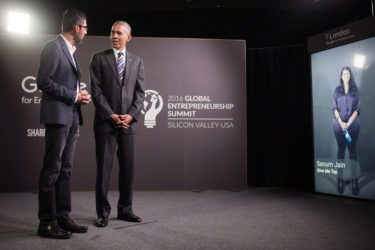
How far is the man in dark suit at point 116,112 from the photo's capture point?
115 inches

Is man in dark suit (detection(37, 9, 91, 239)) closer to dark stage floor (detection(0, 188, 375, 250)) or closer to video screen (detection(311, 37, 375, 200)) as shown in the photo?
dark stage floor (detection(0, 188, 375, 250))

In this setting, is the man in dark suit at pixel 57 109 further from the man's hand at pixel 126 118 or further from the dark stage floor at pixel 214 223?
the man's hand at pixel 126 118

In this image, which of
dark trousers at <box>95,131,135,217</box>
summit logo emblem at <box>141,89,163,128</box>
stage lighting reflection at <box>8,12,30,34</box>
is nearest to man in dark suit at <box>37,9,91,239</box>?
dark trousers at <box>95,131,135,217</box>

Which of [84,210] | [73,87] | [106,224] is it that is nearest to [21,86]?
[84,210]

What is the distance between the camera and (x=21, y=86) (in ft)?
15.6

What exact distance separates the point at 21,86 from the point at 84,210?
2.31 metres

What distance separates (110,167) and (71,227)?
61 centimetres

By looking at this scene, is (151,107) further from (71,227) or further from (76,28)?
(71,227)

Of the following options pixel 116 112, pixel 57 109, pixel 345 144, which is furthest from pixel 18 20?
pixel 345 144

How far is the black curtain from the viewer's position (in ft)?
17.4

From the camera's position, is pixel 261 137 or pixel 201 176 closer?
pixel 201 176

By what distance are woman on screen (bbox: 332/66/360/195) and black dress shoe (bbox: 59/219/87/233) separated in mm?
3250

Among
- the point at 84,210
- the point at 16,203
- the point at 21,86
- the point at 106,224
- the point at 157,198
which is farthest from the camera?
the point at 21,86

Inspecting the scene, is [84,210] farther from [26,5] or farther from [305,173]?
[26,5]
